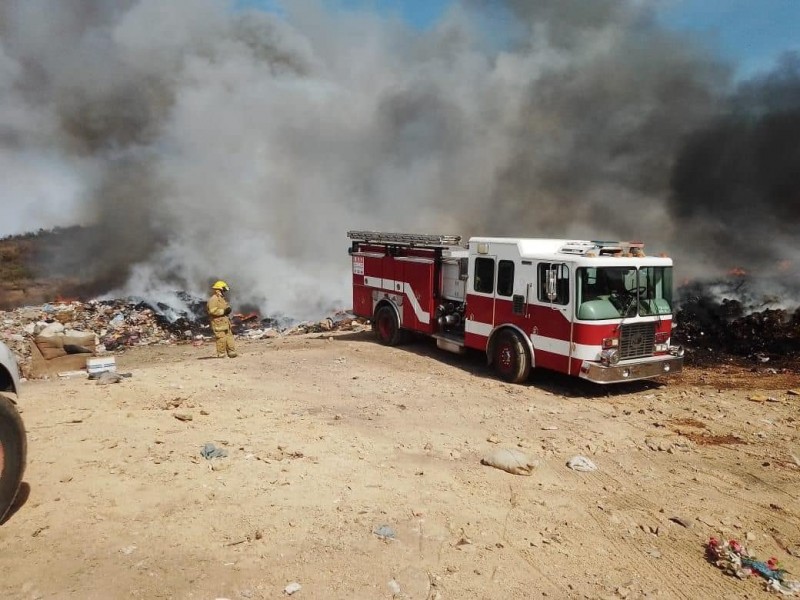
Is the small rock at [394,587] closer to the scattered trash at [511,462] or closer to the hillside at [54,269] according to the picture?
the scattered trash at [511,462]

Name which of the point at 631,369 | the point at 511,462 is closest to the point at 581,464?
the point at 511,462

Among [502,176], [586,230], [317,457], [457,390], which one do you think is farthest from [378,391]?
[502,176]

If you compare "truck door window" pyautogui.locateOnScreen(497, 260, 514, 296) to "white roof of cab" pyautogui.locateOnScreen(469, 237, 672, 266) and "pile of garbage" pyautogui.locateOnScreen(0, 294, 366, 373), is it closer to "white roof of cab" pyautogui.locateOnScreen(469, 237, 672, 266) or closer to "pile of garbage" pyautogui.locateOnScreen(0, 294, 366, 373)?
"white roof of cab" pyautogui.locateOnScreen(469, 237, 672, 266)

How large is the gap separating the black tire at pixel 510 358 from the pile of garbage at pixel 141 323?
5881mm

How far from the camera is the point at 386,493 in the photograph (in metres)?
4.09

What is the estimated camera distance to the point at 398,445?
5.16m

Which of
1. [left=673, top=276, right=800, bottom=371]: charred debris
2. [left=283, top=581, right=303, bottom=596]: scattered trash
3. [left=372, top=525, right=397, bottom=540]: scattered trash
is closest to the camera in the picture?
[left=283, top=581, right=303, bottom=596]: scattered trash

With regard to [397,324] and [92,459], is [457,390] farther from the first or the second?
[92,459]

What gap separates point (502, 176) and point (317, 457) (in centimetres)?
1848

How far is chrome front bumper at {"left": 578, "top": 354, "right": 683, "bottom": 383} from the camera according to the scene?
22.4ft

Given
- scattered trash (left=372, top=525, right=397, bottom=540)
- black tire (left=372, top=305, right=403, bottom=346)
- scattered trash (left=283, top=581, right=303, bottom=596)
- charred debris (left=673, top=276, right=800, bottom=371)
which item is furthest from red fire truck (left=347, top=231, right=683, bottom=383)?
scattered trash (left=283, top=581, right=303, bottom=596)

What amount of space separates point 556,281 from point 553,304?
289 millimetres

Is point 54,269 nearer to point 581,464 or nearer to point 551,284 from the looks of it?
point 551,284

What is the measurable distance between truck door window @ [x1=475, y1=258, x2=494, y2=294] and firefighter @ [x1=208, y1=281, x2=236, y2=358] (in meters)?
3.70
